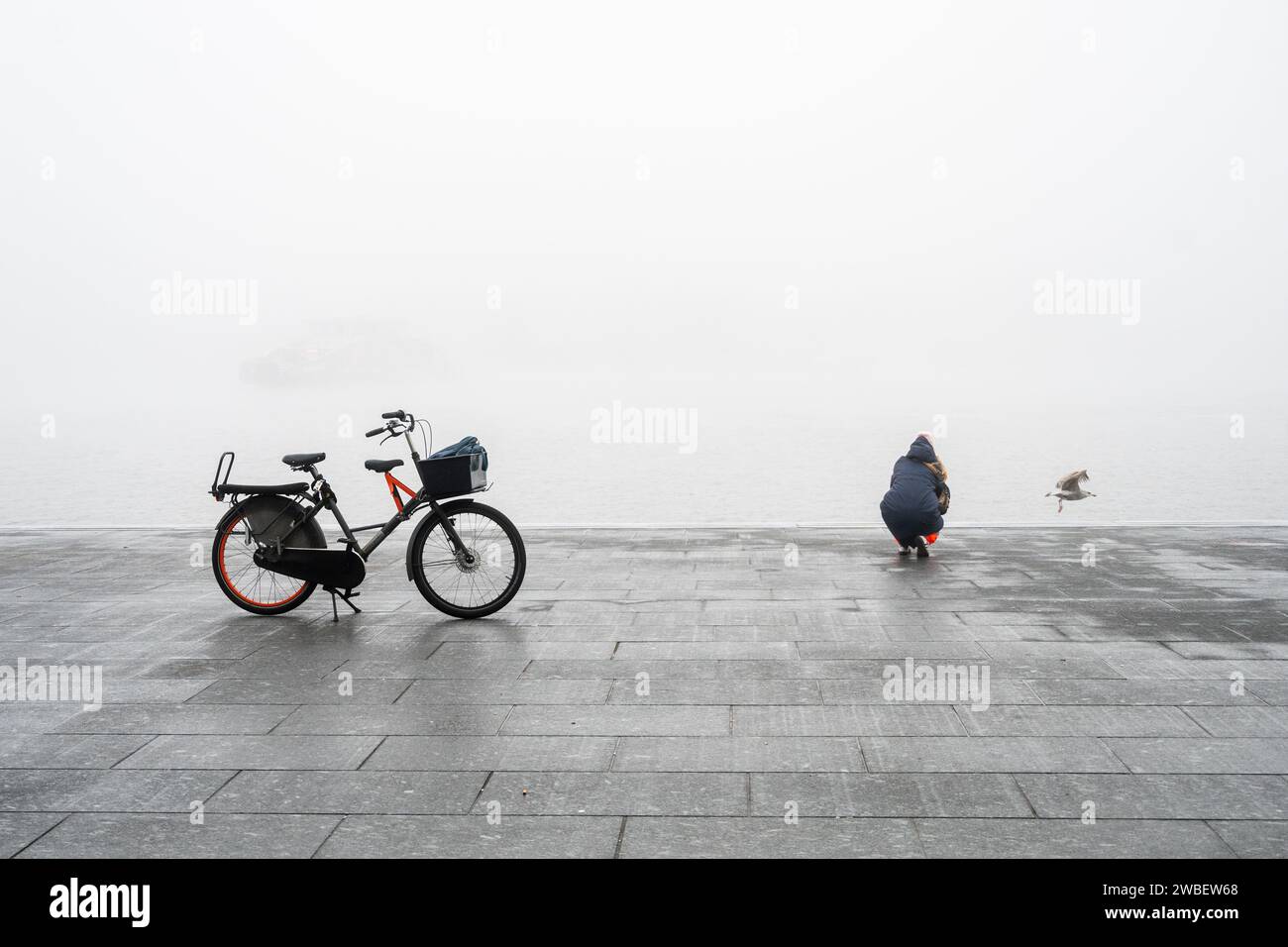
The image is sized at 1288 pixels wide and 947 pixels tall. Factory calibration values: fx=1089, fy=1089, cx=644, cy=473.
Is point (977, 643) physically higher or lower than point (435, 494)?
lower

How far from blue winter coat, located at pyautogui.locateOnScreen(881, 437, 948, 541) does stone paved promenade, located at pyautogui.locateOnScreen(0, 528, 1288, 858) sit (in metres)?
0.65

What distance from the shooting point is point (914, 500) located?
8.79 m

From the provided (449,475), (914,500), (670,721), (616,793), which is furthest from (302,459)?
(914,500)

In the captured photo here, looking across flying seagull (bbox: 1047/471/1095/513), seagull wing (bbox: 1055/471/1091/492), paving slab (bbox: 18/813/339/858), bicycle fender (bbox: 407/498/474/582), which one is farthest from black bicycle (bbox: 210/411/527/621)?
seagull wing (bbox: 1055/471/1091/492)

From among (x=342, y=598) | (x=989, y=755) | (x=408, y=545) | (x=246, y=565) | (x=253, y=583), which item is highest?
(x=408, y=545)

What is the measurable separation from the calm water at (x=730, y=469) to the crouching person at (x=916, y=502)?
154 centimetres

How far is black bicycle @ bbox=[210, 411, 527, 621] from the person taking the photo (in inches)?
268

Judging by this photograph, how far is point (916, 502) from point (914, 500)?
0.02 metres

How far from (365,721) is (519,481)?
4134cm

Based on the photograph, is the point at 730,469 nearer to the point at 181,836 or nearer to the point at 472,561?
the point at 472,561

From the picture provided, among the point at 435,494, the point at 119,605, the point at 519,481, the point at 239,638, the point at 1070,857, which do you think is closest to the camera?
the point at 1070,857
